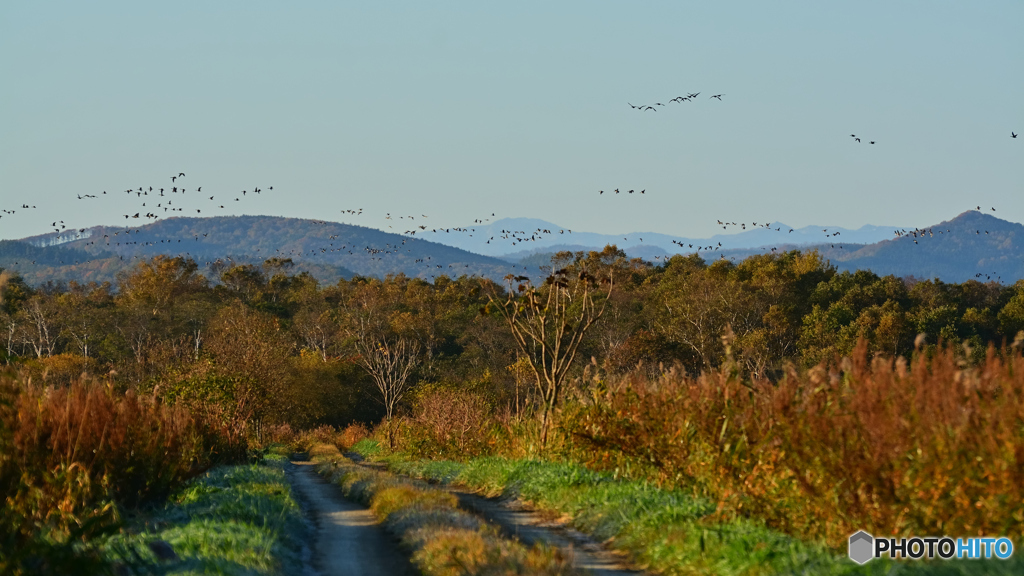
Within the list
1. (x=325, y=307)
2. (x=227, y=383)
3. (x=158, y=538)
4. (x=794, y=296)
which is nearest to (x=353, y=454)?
(x=227, y=383)

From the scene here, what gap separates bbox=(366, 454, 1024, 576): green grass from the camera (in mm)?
6793

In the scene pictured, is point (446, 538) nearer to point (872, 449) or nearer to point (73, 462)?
point (73, 462)

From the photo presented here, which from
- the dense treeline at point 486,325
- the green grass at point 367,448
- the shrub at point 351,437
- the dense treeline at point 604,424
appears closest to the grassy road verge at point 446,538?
the dense treeline at point 604,424

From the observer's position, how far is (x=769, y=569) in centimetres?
716

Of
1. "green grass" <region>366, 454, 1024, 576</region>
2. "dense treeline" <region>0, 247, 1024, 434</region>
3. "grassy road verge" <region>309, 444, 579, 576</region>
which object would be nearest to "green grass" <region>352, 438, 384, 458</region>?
"dense treeline" <region>0, 247, 1024, 434</region>

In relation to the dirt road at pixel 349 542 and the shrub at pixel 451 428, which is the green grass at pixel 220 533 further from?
the shrub at pixel 451 428

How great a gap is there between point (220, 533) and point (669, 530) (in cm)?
417

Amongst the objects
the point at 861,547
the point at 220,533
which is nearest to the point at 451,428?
the point at 220,533

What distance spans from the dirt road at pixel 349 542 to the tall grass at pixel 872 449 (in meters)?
3.21

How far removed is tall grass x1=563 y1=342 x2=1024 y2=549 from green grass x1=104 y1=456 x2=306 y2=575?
421cm

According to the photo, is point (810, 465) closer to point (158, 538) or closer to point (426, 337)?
point (158, 538)

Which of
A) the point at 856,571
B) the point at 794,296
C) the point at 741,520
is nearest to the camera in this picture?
the point at 856,571

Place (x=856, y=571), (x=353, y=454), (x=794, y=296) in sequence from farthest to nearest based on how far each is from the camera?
(x=794, y=296) < (x=353, y=454) < (x=856, y=571)

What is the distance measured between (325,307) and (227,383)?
49.8 metres
